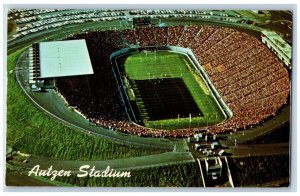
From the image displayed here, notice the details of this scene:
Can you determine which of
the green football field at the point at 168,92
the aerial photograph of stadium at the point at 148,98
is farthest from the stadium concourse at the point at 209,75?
the green football field at the point at 168,92

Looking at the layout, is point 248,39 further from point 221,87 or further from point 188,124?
point 188,124

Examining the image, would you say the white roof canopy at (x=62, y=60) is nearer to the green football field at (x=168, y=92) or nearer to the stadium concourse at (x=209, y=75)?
the stadium concourse at (x=209, y=75)

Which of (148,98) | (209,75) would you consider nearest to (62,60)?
(148,98)

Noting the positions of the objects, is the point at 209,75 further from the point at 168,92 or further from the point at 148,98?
the point at 148,98

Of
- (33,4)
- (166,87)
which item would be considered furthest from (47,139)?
(166,87)

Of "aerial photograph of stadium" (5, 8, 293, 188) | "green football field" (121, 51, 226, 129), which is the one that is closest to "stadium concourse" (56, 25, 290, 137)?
"aerial photograph of stadium" (5, 8, 293, 188)

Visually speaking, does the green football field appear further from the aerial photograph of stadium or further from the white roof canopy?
the white roof canopy
